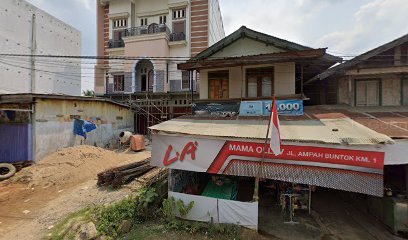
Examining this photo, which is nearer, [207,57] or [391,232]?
[391,232]

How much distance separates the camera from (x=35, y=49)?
75.5ft

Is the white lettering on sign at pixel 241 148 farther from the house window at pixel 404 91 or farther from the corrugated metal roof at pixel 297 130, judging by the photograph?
the house window at pixel 404 91

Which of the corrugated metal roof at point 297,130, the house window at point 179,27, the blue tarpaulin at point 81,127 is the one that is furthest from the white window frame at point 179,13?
the corrugated metal roof at point 297,130

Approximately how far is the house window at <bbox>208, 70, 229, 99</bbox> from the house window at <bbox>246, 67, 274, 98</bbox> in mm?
1256

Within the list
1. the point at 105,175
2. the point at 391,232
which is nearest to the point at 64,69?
the point at 105,175

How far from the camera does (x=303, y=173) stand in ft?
21.1

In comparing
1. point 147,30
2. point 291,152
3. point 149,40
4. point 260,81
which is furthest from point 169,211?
point 147,30

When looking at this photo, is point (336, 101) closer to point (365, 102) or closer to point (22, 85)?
point (365, 102)

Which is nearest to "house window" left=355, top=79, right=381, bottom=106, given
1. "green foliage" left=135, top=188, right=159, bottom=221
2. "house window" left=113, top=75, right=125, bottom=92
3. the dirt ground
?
"green foliage" left=135, top=188, right=159, bottom=221

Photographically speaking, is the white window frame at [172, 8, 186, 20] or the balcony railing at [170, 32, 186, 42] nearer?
the balcony railing at [170, 32, 186, 42]

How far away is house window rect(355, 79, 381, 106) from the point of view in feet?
34.5

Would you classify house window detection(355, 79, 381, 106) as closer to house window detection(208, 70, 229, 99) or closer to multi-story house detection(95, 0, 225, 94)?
house window detection(208, 70, 229, 99)

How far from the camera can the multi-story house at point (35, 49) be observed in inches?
789

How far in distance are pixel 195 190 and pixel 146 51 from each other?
60.2 feet
